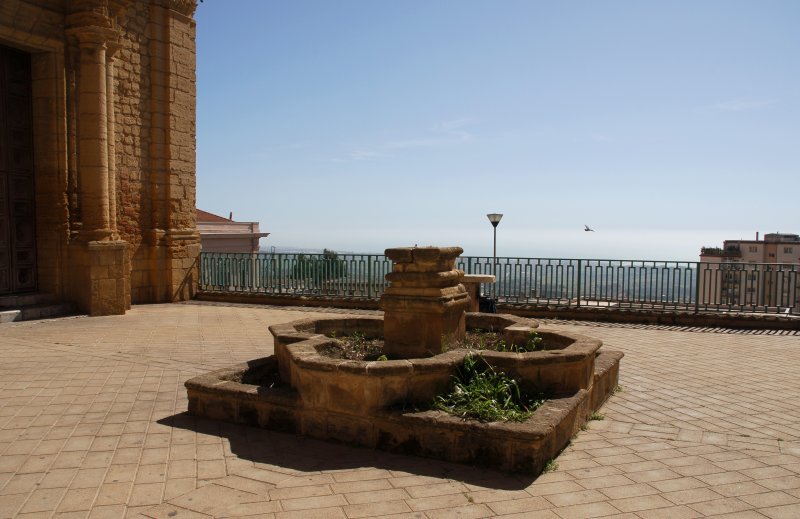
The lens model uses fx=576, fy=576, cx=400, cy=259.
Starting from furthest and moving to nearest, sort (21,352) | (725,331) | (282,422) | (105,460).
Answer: (725,331)
(21,352)
(282,422)
(105,460)

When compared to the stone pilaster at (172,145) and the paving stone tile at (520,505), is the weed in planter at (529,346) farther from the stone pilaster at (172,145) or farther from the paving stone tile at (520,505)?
the stone pilaster at (172,145)

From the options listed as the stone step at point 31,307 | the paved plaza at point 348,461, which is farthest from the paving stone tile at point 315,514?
the stone step at point 31,307

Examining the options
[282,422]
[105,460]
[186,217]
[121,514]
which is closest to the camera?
[121,514]

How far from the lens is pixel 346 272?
13.6 metres

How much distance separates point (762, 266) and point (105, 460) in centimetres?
1147

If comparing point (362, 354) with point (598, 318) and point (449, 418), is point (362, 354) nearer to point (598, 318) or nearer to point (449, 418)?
point (449, 418)

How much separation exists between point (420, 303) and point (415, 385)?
995 millimetres

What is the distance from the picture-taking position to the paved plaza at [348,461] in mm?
3420

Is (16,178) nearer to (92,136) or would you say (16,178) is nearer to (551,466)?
(92,136)

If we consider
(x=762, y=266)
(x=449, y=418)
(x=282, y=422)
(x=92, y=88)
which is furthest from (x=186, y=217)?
(x=762, y=266)

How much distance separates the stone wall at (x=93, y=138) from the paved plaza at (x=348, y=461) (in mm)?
4793

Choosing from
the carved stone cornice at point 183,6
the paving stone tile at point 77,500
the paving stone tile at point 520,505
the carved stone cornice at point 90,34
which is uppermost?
the carved stone cornice at point 183,6

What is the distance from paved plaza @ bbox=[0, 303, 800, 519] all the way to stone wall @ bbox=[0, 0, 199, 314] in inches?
189

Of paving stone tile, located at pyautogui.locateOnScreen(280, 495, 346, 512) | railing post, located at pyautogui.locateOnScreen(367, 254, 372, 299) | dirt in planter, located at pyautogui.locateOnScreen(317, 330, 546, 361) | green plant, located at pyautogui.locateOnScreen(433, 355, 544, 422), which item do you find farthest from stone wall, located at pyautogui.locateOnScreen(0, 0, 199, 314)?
paving stone tile, located at pyautogui.locateOnScreen(280, 495, 346, 512)
